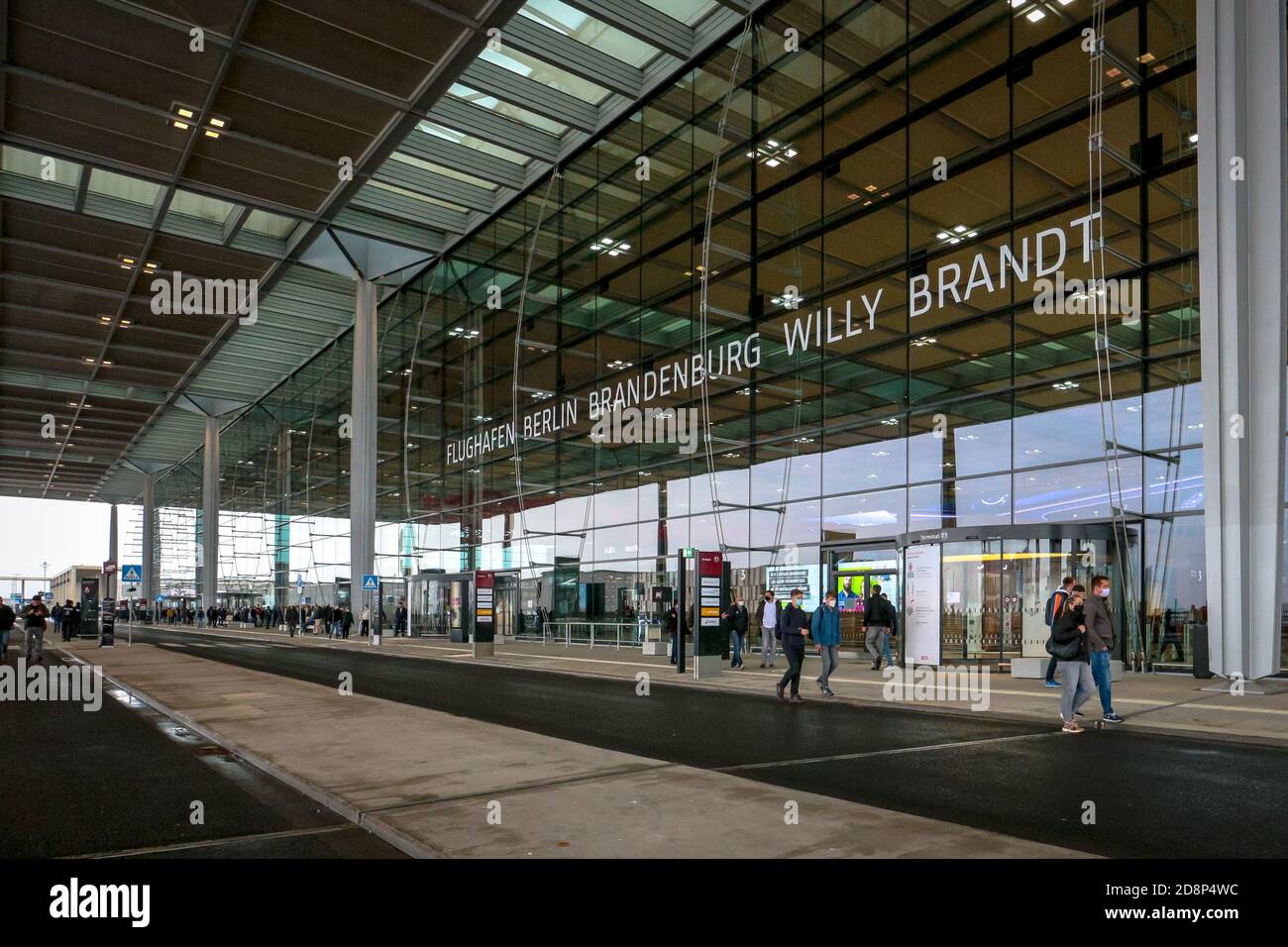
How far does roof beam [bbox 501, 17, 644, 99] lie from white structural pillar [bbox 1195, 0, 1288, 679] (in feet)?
54.2

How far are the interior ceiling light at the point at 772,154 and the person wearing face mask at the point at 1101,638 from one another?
17.8m

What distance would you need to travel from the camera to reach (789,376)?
2573 cm

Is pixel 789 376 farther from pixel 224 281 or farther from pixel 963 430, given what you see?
pixel 224 281

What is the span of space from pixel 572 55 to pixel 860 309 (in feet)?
37.7

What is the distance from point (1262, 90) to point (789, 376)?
12.4 m

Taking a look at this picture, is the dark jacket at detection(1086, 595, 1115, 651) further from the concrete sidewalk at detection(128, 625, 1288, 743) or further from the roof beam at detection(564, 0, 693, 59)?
the roof beam at detection(564, 0, 693, 59)

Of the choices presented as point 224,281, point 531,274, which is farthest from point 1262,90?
point 224,281

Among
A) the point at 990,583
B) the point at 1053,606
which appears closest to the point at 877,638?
the point at 990,583

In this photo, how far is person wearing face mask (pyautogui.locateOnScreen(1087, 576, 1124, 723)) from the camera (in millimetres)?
11141

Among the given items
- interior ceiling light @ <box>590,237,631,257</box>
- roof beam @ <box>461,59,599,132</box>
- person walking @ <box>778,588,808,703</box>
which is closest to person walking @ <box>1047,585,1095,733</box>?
person walking @ <box>778,588,808,703</box>

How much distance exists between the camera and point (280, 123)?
27.3 meters

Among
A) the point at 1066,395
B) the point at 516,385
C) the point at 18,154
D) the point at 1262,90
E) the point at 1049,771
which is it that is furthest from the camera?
the point at 516,385
